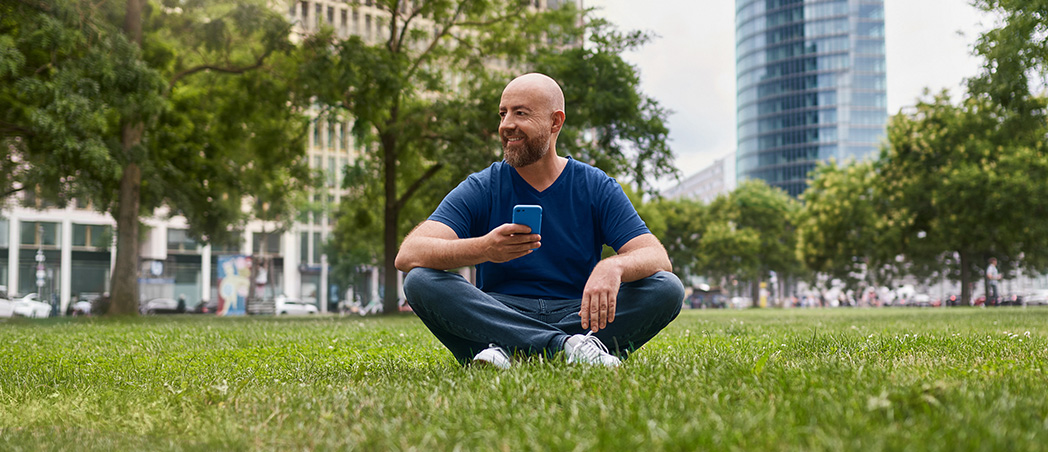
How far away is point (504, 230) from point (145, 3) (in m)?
21.9

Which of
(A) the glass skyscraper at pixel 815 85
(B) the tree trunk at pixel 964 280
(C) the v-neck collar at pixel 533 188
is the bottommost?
(B) the tree trunk at pixel 964 280

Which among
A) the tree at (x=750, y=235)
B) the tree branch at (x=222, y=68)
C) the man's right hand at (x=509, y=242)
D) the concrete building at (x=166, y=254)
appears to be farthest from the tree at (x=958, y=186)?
the man's right hand at (x=509, y=242)

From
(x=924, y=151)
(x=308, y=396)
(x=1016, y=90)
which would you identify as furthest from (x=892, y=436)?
(x=924, y=151)

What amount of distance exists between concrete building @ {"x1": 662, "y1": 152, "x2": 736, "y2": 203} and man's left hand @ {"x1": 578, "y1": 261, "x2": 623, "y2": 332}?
143598 mm

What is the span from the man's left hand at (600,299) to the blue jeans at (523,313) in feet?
1.54

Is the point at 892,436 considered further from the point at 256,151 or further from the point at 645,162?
the point at 256,151

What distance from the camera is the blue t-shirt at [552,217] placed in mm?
4266

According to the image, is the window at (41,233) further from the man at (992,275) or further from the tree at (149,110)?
the man at (992,275)

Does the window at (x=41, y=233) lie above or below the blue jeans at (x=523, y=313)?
above

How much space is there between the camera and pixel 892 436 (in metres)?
2.09

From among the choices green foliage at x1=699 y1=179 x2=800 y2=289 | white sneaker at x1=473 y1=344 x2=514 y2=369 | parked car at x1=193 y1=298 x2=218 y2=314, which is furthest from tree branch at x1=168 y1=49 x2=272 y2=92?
green foliage at x1=699 y1=179 x2=800 y2=289

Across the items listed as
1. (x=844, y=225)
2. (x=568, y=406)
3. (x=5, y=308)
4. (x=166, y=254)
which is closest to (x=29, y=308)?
(x=5, y=308)

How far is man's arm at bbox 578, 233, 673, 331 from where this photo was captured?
11.9 ft

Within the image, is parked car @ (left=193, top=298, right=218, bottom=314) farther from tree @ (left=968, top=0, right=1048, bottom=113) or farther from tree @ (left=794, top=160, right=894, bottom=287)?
tree @ (left=968, top=0, right=1048, bottom=113)
